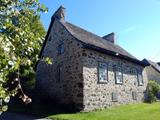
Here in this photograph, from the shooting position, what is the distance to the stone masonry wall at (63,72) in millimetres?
15933

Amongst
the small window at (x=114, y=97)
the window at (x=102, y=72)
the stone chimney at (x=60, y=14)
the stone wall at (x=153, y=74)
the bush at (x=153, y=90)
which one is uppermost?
A: the stone chimney at (x=60, y=14)

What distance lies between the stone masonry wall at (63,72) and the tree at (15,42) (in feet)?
37.4

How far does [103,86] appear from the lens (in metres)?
17.1

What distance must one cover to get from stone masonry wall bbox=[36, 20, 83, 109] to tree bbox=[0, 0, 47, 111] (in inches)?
448

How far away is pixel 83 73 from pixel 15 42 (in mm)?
12055

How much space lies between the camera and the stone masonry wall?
15933mm

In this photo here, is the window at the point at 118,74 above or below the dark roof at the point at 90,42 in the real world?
below

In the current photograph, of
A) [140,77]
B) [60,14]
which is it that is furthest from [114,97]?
[60,14]

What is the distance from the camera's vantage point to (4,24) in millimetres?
3748

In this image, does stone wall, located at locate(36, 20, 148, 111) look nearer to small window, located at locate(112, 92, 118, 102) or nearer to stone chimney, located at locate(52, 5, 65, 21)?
small window, located at locate(112, 92, 118, 102)

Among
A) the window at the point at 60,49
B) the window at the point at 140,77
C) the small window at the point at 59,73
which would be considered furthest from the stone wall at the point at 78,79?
the window at the point at 140,77

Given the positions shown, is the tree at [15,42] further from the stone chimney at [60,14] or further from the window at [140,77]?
the window at [140,77]

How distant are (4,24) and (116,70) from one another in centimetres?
1610

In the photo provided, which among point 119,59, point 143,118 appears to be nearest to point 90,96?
point 143,118
